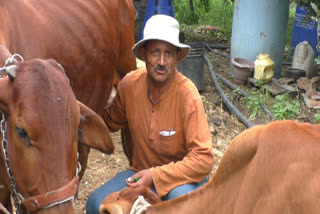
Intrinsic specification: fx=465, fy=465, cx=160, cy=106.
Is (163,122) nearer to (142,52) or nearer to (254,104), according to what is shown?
(142,52)

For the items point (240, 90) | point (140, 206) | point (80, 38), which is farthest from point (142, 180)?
point (240, 90)

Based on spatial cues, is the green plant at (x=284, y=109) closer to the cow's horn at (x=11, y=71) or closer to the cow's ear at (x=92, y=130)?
the cow's ear at (x=92, y=130)

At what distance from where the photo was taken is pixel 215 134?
5.24 m

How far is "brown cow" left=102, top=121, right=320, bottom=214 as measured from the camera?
134cm

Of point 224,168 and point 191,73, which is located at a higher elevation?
point 224,168

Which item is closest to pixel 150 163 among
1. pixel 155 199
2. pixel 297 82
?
pixel 155 199

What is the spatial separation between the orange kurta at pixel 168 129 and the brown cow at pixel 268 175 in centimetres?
86

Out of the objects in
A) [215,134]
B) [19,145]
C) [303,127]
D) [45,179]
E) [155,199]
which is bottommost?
[215,134]

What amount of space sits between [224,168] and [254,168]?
168 millimetres

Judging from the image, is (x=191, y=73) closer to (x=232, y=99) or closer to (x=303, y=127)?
(x=232, y=99)

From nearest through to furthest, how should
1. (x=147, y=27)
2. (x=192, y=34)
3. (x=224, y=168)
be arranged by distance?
(x=224, y=168) → (x=147, y=27) → (x=192, y=34)

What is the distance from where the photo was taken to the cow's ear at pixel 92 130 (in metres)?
2.29

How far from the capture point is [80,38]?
342 centimetres

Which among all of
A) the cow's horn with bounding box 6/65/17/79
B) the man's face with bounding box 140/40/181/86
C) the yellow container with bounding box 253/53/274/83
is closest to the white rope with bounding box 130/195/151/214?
the cow's horn with bounding box 6/65/17/79
